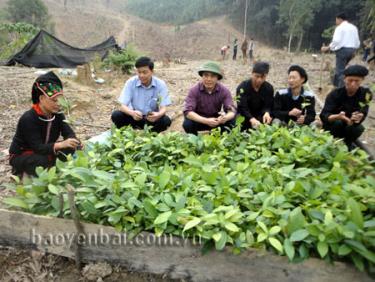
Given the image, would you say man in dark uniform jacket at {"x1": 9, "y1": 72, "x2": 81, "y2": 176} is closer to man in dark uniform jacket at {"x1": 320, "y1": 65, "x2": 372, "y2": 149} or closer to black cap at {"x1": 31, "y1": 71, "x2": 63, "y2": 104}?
black cap at {"x1": 31, "y1": 71, "x2": 63, "y2": 104}

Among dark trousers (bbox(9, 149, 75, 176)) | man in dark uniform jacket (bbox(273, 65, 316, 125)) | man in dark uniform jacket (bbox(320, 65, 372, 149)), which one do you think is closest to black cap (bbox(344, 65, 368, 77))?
man in dark uniform jacket (bbox(320, 65, 372, 149))

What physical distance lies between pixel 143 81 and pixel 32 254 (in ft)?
8.45

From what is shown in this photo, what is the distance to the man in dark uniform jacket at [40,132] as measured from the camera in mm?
3002

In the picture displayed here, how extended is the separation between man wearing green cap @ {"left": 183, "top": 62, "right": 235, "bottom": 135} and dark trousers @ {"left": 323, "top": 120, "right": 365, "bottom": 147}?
3.96 ft

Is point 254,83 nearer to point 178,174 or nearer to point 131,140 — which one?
point 131,140

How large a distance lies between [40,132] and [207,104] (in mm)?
1980

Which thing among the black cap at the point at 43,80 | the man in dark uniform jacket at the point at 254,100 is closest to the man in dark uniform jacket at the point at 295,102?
the man in dark uniform jacket at the point at 254,100

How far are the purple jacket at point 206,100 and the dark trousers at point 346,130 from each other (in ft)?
4.03

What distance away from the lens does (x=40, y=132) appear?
10.5 feet

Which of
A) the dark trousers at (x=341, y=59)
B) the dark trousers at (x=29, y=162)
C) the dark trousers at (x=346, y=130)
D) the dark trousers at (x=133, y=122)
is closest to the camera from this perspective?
the dark trousers at (x=29, y=162)

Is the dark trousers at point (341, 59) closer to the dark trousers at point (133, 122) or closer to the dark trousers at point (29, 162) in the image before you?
the dark trousers at point (133, 122)

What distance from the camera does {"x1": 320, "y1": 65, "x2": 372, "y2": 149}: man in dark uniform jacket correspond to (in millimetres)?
3947

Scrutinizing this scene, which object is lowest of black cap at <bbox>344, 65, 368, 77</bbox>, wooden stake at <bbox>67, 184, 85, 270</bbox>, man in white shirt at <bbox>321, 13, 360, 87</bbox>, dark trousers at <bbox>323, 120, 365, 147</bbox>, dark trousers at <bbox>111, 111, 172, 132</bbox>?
wooden stake at <bbox>67, 184, 85, 270</bbox>

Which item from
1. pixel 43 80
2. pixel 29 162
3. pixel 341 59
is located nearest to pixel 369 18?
pixel 341 59
